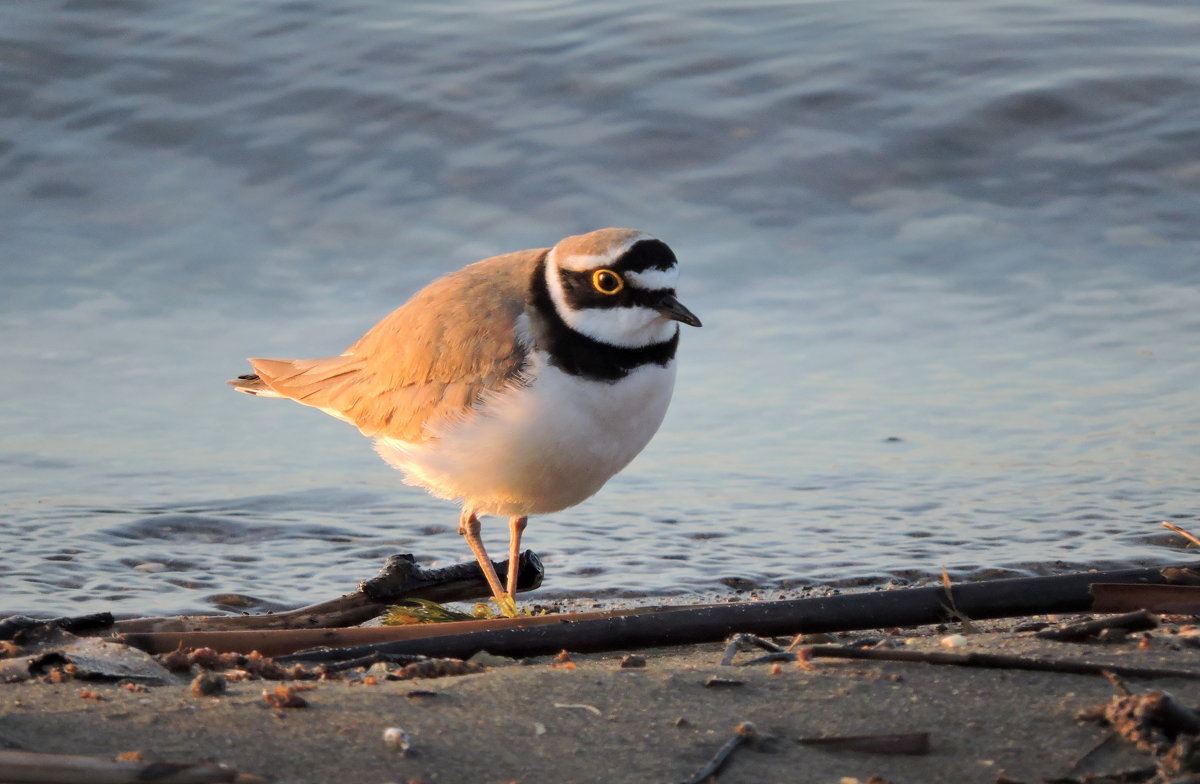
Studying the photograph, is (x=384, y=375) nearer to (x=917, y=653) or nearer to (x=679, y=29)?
(x=917, y=653)

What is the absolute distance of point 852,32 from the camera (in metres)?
11.2

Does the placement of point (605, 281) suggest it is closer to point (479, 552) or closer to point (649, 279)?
point (649, 279)

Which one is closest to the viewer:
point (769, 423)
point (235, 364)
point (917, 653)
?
point (917, 653)

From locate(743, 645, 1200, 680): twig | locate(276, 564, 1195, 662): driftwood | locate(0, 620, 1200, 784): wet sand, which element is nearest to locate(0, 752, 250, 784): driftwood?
locate(0, 620, 1200, 784): wet sand

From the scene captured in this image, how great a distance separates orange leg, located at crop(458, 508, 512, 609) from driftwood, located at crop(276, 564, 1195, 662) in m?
1.14

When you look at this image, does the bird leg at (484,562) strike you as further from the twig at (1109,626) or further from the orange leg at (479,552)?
the twig at (1109,626)

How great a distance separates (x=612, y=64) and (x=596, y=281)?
22.4ft

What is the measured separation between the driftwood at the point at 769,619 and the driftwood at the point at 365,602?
81 cm

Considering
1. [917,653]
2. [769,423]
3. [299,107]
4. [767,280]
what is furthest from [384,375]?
[299,107]


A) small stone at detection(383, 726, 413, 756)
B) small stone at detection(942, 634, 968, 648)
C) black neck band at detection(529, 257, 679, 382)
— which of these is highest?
black neck band at detection(529, 257, 679, 382)

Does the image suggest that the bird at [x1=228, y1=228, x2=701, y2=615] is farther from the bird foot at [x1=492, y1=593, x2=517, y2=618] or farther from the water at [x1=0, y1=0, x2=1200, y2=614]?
the water at [x1=0, y1=0, x2=1200, y2=614]

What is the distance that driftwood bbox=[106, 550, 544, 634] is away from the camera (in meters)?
4.02

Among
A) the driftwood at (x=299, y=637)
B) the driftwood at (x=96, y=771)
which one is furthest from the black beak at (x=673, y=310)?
the driftwood at (x=96, y=771)

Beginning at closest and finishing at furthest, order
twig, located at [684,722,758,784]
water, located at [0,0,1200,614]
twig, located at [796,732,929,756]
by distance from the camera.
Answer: twig, located at [684,722,758,784]
twig, located at [796,732,929,756]
water, located at [0,0,1200,614]
